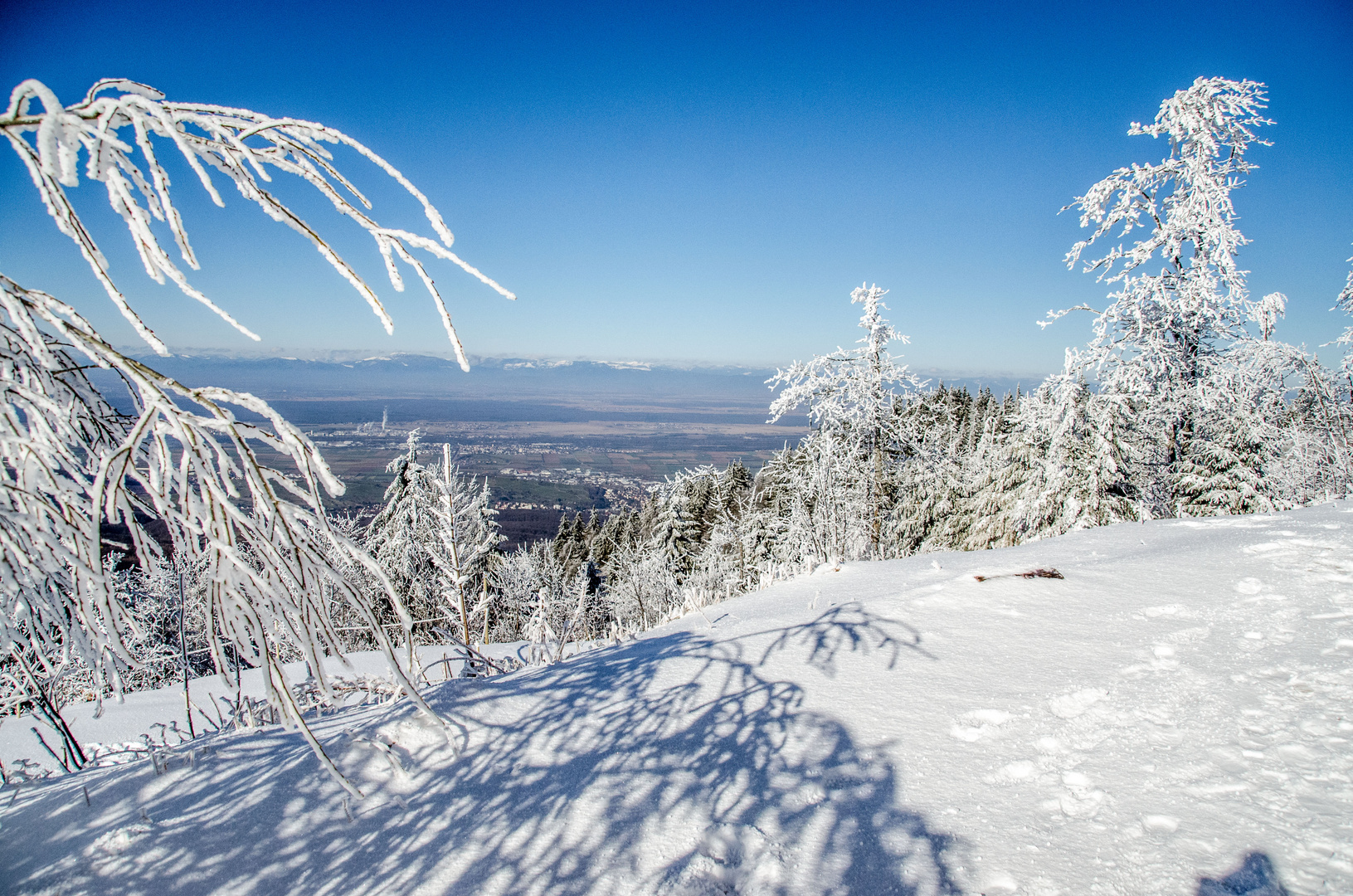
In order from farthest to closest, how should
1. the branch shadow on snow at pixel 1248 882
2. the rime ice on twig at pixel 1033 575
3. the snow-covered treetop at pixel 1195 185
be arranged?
the snow-covered treetop at pixel 1195 185 → the rime ice on twig at pixel 1033 575 → the branch shadow on snow at pixel 1248 882

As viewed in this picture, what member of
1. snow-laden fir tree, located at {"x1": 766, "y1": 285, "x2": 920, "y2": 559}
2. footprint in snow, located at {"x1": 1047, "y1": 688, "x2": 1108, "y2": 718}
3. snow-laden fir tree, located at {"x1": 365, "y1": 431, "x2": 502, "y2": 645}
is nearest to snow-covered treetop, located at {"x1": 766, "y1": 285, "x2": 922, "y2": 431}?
snow-laden fir tree, located at {"x1": 766, "y1": 285, "x2": 920, "y2": 559}

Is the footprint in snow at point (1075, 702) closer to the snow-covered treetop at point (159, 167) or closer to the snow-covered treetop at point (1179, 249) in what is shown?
the snow-covered treetop at point (159, 167)

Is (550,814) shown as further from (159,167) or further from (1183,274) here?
(1183,274)

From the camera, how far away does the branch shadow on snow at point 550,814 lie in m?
1.53

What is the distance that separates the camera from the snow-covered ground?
59.6 inches

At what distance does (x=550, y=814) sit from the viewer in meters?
1.79

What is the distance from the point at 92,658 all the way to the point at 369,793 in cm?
106

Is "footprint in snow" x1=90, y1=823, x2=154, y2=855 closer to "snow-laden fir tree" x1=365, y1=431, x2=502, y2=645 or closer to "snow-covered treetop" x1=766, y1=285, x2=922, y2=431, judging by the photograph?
"snow-laden fir tree" x1=365, y1=431, x2=502, y2=645

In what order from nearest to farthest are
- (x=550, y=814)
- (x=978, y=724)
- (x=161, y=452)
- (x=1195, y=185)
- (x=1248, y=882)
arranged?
(x=161, y=452) < (x=1248, y=882) < (x=550, y=814) < (x=978, y=724) < (x=1195, y=185)

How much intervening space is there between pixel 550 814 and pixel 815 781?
91cm

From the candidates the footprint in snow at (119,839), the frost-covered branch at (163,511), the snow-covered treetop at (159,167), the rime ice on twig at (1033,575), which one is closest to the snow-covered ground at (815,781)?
the footprint in snow at (119,839)

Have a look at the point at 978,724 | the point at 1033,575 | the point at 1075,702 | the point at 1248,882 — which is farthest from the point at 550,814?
the point at 1033,575

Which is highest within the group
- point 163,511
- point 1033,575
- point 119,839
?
point 163,511

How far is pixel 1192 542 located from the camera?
436 cm
